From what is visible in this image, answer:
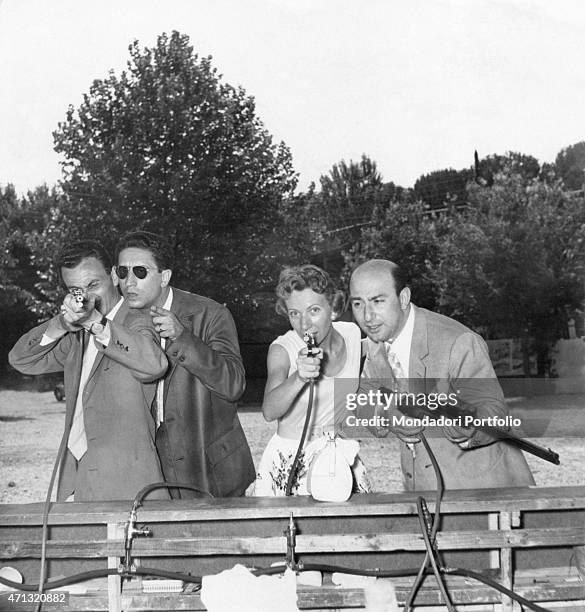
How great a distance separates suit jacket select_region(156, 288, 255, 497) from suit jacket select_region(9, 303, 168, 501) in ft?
0.25

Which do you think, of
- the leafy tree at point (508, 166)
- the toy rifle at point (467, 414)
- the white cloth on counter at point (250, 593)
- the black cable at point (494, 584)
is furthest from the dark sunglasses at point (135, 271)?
the black cable at point (494, 584)

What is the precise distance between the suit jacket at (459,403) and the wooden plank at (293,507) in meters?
0.45

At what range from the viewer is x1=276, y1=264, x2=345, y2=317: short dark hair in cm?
338

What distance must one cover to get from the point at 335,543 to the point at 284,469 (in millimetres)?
716

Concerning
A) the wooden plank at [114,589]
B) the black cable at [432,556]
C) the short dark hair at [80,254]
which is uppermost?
the short dark hair at [80,254]

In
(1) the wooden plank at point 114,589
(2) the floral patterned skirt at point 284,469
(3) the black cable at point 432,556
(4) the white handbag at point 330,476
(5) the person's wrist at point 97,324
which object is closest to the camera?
(3) the black cable at point 432,556

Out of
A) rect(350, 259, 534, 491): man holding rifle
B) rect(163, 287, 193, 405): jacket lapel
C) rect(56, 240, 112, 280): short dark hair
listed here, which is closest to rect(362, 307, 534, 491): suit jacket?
rect(350, 259, 534, 491): man holding rifle

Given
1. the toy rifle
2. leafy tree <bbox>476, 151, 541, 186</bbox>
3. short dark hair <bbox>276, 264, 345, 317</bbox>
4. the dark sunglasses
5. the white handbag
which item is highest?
leafy tree <bbox>476, 151, 541, 186</bbox>

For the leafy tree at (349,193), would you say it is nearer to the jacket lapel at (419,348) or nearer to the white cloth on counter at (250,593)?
the jacket lapel at (419,348)

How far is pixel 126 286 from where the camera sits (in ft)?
11.3

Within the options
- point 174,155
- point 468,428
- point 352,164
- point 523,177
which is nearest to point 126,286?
point 174,155

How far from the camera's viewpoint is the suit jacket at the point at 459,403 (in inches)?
130

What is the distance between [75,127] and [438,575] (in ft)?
7.97

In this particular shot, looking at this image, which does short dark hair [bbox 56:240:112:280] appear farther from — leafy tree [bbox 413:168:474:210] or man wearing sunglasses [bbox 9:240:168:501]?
leafy tree [bbox 413:168:474:210]
